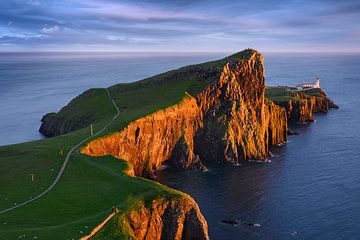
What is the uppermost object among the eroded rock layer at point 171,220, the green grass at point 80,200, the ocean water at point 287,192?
the green grass at point 80,200

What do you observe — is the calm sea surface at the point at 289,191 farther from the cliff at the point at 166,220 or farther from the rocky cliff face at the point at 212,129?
the cliff at the point at 166,220

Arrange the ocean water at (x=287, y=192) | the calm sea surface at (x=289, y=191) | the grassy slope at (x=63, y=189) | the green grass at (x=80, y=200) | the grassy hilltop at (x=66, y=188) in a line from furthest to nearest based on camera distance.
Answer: the calm sea surface at (x=289, y=191) → the ocean water at (x=287, y=192) → the grassy slope at (x=63, y=189) → the grassy hilltop at (x=66, y=188) → the green grass at (x=80, y=200)

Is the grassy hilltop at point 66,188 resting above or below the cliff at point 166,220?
above

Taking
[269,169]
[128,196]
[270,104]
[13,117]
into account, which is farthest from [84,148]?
[13,117]

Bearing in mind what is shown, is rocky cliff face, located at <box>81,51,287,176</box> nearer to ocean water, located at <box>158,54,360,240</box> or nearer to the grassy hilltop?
the grassy hilltop

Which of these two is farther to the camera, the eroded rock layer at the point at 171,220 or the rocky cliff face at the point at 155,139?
the rocky cliff face at the point at 155,139

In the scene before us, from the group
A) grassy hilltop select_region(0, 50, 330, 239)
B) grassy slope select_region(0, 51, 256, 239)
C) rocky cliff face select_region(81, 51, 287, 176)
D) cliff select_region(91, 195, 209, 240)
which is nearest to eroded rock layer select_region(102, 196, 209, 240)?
cliff select_region(91, 195, 209, 240)

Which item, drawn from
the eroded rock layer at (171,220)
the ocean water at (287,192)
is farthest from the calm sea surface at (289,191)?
the eroded rock layer at (171,220)
